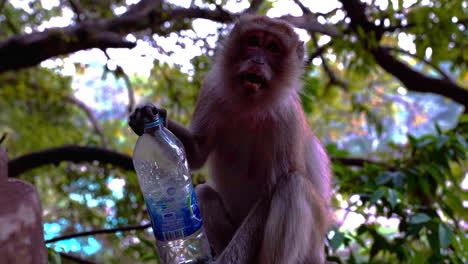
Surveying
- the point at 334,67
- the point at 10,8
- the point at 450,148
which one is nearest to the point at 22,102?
the point at 10,8

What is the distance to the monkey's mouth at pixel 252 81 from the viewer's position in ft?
9.39

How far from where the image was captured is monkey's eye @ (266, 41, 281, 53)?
121 inches

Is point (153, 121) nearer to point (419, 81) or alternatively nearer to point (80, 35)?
point (80, 35)

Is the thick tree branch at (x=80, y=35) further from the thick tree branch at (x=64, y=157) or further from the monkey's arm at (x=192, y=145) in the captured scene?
the monkey's arm at (x=192, y=145)

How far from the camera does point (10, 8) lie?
5.82m

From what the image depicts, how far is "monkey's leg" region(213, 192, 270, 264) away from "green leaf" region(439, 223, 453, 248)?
49.1 inches

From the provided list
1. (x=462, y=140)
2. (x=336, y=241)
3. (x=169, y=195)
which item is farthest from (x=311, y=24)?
(x=169, y=195)

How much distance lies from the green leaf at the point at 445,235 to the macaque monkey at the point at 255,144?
30.6 inches

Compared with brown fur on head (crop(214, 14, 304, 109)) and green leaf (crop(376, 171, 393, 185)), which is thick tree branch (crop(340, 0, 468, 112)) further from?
brown fur on head (crop(214, 14, 304, 109))

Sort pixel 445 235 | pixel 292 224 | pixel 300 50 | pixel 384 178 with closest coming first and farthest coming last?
pixel 292 224 → pixel 445 235 → pixel 300 50 → pixel 384 178

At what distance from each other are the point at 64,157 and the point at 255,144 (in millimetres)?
2014

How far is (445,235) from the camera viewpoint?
3.15m

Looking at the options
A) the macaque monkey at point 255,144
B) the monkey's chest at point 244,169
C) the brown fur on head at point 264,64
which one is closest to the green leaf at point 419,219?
the macaque monkey at point 255,144

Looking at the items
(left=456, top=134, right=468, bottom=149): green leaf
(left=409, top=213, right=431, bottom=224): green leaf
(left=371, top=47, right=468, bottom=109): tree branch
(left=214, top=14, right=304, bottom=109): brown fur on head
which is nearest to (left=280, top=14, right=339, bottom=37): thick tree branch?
(left=371, top=47, right=468, bottom=109): tree branch
